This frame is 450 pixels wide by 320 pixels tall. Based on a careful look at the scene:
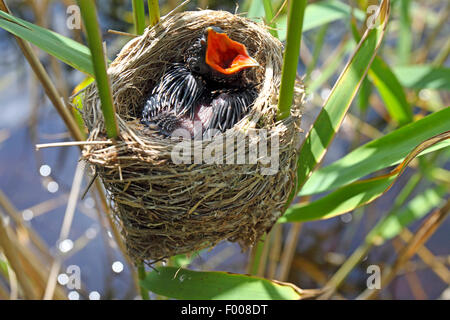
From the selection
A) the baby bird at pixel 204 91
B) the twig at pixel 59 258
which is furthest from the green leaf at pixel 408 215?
the twig at pixel 59 258

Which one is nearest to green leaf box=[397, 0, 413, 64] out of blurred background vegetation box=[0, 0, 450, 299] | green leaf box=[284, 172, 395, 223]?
blurred background vegetation box=[0, 0, 450, 299]

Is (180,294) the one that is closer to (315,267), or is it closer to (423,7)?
(315,267)

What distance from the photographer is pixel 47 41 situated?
78 cm

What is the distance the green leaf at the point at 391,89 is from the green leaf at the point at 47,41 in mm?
642

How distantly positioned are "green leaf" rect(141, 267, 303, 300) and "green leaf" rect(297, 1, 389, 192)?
22cm

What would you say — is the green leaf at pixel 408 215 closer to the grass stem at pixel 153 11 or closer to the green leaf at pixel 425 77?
the green leaf at pixel 425 77

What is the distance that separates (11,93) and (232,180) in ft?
6.07

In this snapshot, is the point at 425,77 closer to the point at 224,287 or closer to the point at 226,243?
the point at 224,287

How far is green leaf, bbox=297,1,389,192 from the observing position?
2.68 ft

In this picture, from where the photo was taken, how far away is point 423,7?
2.40 meters

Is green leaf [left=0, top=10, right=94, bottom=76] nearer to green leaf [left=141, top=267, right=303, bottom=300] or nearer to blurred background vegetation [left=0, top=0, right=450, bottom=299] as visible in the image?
green leaf [left=141, top=267, right=303, bottom=300]

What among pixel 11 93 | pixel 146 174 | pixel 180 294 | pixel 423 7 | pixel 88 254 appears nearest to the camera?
pixel 146 174

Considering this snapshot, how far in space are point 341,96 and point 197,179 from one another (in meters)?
0.31
